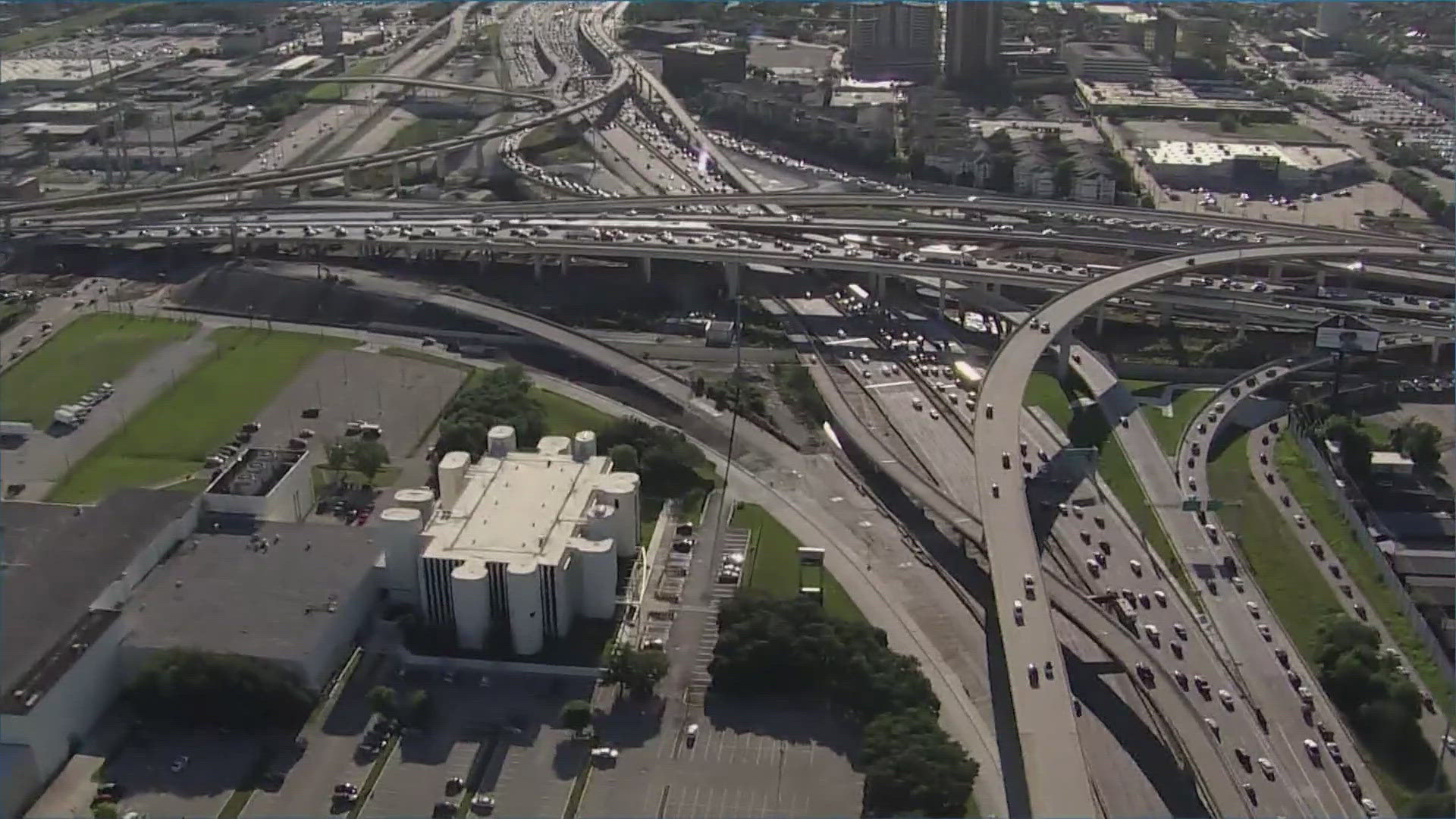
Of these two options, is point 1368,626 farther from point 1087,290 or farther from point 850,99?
point 850,99

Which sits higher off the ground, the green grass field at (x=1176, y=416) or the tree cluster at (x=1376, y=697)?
the green grass field at (x=1176, y=416)

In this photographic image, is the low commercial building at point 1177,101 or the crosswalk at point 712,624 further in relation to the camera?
the low commercial building at point 1177,101

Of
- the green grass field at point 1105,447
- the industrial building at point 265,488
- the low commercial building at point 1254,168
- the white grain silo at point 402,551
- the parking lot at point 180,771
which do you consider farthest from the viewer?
the low commercial building at point 1254,168

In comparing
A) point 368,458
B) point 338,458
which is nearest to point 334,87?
point 338,458

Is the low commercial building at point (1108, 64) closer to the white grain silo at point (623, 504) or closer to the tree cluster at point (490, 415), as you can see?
the tree cluster at point (490, 415)

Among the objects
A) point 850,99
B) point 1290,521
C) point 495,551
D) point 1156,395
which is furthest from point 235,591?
point 850,99

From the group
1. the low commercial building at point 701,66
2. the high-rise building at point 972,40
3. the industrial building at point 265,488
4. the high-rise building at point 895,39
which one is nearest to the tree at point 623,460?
the industrial building at point 265,488

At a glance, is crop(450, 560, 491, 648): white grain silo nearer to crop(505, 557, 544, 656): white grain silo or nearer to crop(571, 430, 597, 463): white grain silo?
crop(505, 557, 544, 656): white grain silo

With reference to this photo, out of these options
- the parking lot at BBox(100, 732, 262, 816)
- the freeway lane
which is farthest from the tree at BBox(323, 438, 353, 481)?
the freeway lane
